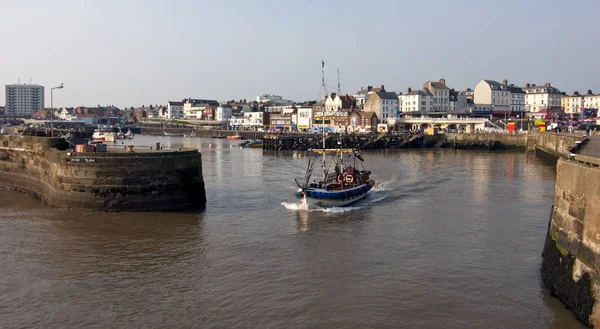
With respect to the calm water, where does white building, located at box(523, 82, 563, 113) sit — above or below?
above

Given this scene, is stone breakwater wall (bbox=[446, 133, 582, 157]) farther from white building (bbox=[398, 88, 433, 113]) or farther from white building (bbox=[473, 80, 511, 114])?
white building (bbox=[473, 80, 511, 114])

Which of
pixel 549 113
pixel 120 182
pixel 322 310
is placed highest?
pixel 549 113

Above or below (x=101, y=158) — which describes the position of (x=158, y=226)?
below

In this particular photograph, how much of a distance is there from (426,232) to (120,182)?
16547 millimetres

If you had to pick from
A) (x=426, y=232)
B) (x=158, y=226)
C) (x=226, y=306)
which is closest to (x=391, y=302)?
(x=226, y=306)

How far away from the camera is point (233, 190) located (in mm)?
38906

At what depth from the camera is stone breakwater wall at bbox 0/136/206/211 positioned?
→ 95.7 feet

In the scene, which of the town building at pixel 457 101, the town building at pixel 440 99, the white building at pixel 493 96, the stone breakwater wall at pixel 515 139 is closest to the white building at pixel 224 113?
the town building at pixel 440 99

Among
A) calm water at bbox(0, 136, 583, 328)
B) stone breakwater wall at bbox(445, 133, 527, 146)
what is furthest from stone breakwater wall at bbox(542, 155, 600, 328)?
stone breakwater wall at bbox(445, 133, 527, 146)

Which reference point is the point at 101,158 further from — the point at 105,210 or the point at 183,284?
the point at 183,284

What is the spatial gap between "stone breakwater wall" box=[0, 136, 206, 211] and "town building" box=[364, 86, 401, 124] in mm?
87192

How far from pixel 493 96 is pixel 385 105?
95.3 ft

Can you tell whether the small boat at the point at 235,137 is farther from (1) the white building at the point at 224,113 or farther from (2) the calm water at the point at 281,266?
(2) the calm water at the point at 281,266

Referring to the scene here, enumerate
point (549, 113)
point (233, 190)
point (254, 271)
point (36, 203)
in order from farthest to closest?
point (549, 113) → point (233, 190) → point (36, 203) → point (254, 271)
